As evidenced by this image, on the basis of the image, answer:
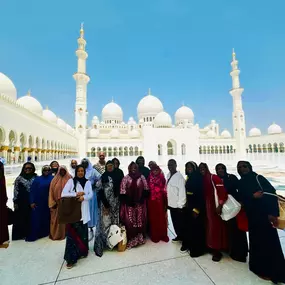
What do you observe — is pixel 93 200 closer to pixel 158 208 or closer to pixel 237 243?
pixel 158 208

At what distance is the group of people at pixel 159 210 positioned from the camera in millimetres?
1515

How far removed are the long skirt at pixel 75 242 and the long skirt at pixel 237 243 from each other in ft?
4.76

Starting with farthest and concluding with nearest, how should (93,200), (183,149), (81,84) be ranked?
(183,149)
(81,84)
(93,200)

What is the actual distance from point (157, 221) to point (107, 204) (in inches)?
26.7

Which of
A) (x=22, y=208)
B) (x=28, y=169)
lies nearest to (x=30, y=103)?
(x=28, y=169)

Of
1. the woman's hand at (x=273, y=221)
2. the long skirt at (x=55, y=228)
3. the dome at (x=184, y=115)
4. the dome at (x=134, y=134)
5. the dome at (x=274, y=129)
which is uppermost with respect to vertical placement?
the dome at (x=184, y=115)

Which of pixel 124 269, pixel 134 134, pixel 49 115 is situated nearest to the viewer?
pixel 124 269

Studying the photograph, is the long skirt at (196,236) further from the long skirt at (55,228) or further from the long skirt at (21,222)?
the long skirt at (21,222)

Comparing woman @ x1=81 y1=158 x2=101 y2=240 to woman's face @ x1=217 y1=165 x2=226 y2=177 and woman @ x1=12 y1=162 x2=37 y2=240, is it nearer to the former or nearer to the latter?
woman @ x1=12 y1=162 x2=37 y2=240

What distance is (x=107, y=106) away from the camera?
104 ft

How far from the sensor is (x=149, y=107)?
1198 inches

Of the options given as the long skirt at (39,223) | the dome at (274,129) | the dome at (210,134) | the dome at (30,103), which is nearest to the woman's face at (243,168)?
the long skirt at (39,223)

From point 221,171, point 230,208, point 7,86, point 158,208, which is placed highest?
point 7,86

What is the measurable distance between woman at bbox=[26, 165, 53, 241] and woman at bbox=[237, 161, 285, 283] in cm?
227
